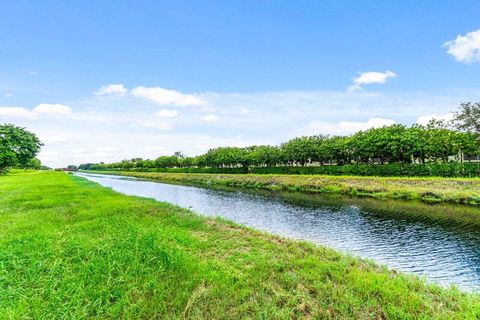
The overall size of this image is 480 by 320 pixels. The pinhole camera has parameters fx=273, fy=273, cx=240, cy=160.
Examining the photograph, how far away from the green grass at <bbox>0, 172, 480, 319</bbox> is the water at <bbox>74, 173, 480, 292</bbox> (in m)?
3.03

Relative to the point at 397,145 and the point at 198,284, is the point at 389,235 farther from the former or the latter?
the point at 397,145

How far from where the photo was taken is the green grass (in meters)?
4.52

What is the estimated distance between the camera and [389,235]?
40.6 ft

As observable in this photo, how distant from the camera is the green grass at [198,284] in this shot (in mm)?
4516

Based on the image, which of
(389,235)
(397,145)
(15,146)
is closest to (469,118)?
(397,145)

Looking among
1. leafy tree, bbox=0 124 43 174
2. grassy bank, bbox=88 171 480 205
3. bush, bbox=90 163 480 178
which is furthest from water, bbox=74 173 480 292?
leafy tree, bbox=0 124 43 174

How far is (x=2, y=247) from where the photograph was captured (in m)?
6.92

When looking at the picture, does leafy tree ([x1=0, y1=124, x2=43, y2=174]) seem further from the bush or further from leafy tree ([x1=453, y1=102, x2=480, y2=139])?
leafy tree ([x1=453, y1=102, x2=480, y2=139])

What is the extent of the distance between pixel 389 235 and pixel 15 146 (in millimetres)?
58964

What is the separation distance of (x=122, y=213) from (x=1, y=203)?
8096mm

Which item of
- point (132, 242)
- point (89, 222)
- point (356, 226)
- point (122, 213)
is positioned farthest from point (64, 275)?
point (356, 226)

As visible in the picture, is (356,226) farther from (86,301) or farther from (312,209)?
(86,301)

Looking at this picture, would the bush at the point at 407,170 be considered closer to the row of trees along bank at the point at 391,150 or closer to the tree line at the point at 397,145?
the row of trees along bank at the point at 391,150

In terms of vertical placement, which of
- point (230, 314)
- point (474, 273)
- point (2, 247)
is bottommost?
point (474, 273)
